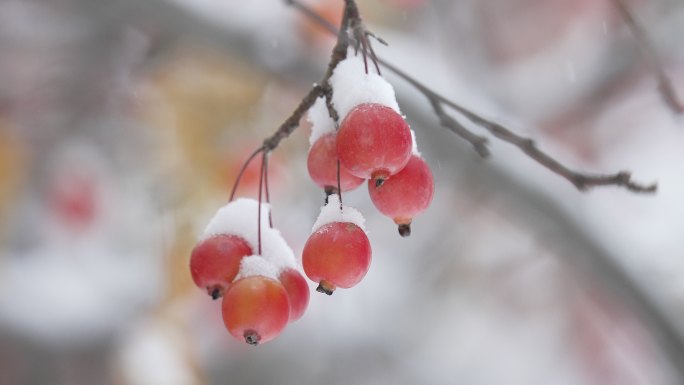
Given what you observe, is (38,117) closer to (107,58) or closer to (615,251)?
(107,58)

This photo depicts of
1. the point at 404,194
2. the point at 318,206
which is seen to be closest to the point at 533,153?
the point at 404,194

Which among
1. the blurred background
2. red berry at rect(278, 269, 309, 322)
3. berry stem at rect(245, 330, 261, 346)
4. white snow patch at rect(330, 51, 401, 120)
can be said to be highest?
the blurred background

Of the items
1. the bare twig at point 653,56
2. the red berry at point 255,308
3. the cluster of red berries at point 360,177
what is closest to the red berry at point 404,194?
the cluster of red berries at point 360,177

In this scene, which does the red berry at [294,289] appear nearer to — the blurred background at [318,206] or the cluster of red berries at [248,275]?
the cluster of red berries at [248,275]

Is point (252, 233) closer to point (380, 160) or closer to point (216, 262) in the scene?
point (216, 262)

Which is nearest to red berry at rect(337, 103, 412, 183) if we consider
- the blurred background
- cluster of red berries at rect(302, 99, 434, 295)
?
cluster of red berries at rect(302, 99, 434, 295)

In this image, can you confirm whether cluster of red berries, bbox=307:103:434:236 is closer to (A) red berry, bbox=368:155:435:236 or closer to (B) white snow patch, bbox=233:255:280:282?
(A) red berry, bbox=368:155:435:236
